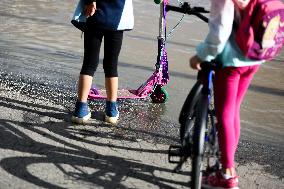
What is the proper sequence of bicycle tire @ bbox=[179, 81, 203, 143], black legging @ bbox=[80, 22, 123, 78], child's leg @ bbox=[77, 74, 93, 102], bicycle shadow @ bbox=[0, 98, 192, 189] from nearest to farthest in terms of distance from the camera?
bicycle tire @ bbox=[179, 81, 203, 143], bicycle shadow @ bbox=[0, 98, 192, 189], black legging @ bbox=[80, 22, 123, 78], child's leg @ bbox=[77, 74, 93, 102]

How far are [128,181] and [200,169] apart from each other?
0.67m

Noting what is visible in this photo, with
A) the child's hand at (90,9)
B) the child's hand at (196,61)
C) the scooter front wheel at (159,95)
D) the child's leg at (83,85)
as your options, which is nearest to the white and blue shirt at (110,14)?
the child's hand at (90,9)

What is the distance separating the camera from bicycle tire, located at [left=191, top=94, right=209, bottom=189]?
10.3 feet

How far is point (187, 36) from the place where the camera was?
862cm

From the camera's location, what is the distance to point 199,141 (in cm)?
313

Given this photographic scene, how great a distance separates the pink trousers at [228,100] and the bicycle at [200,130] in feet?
0.21

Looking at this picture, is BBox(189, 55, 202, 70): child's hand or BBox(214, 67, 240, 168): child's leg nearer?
BBox(189, 55, 202, 70): child's hand

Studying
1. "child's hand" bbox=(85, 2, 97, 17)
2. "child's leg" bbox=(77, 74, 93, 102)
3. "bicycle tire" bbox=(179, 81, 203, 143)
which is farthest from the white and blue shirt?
"bicycle tire" bbox=(179, 81, 203, 143)

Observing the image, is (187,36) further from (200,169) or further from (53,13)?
(200,169)

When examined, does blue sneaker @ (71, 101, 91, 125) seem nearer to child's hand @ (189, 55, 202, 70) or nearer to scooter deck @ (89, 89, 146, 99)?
scooter deck @ (89, 89, 146, 99)

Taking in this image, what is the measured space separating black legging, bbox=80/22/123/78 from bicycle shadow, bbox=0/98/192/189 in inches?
22.2

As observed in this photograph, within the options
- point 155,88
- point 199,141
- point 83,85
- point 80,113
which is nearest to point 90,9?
point 83,85

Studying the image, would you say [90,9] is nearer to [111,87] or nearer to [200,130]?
[111,87]

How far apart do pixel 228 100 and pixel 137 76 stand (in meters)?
3.12
